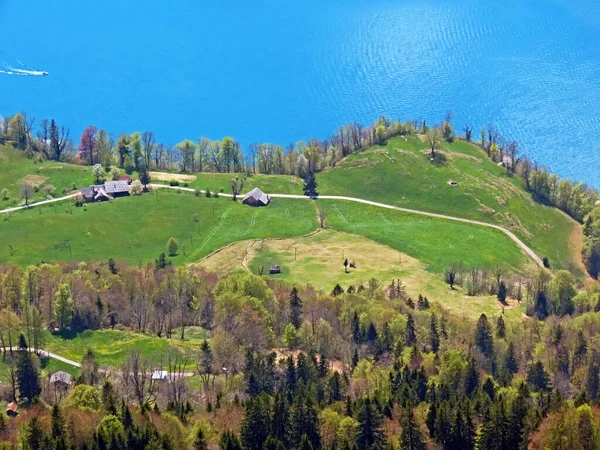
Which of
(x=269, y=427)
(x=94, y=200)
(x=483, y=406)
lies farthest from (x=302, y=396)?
(x=94, y=200)

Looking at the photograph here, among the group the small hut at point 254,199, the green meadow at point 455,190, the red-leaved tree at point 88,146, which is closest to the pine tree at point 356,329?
the green meadow at point 455,190

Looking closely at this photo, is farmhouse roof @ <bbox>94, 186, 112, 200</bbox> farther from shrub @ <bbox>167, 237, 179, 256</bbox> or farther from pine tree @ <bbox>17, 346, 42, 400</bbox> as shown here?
pine tree @ <bbox>17, 346, 42, 400</bbox>

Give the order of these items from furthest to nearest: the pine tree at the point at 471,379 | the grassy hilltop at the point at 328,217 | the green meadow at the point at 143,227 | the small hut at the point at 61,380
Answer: the grassy hilltop at the point at 328,217 → the green meadow at the point at 143,227 → the pine tree at the point at 471,379 → the small hut at the point at 61,380

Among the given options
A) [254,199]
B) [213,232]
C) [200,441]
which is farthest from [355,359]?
[254,199]

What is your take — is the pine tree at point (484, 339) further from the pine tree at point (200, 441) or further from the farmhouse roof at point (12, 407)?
the farmhouse roof at point (12, 407)

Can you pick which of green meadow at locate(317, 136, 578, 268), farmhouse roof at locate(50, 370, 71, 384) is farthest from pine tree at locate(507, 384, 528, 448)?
green meadow at locate(317, 136, 578, 268)

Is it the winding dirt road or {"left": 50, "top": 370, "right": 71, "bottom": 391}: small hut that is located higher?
the winding dirt road

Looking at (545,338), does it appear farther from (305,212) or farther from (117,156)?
(117,156)

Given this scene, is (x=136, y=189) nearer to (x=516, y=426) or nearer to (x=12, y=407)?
(x=12, y=407)
